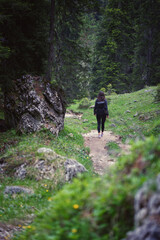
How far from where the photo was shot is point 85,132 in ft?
42.9

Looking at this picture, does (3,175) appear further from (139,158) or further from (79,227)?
(139,158)

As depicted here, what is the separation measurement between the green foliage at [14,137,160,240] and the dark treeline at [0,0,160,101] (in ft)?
20.3

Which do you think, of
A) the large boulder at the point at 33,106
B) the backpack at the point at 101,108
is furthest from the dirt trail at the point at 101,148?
the large boulder at the point at 33,106

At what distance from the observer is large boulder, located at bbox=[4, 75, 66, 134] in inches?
346

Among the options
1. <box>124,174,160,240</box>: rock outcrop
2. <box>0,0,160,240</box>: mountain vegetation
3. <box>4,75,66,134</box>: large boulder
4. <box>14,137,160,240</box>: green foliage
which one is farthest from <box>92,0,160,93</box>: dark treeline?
<box>124,174,160,240</box>: rock outcrop

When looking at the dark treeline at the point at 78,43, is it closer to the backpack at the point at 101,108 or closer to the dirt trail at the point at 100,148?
the backpack at the point at 101,108

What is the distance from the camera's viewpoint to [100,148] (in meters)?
9.95

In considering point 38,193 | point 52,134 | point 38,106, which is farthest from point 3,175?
point 38,106

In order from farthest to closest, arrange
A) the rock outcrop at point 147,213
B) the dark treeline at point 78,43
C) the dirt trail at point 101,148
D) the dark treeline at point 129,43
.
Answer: the dark treeline at point 129,43 < the dark treeline at point 78,43 < the dirt trail at point 101,148 < the rock outcrop at point 147,213

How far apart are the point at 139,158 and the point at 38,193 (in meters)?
3.85

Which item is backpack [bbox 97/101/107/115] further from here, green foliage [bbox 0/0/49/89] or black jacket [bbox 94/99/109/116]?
green foliage [bbox 0/0/49/89]

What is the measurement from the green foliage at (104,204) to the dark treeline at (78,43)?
20.3 feet

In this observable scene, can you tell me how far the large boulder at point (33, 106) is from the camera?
8.79 m

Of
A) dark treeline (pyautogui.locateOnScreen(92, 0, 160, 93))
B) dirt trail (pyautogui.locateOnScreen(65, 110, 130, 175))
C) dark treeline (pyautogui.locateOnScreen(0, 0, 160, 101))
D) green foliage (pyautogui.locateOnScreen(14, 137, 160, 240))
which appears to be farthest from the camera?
dark treeline (pyautogui.locateOnScreen(92, 0, 160, 93))
